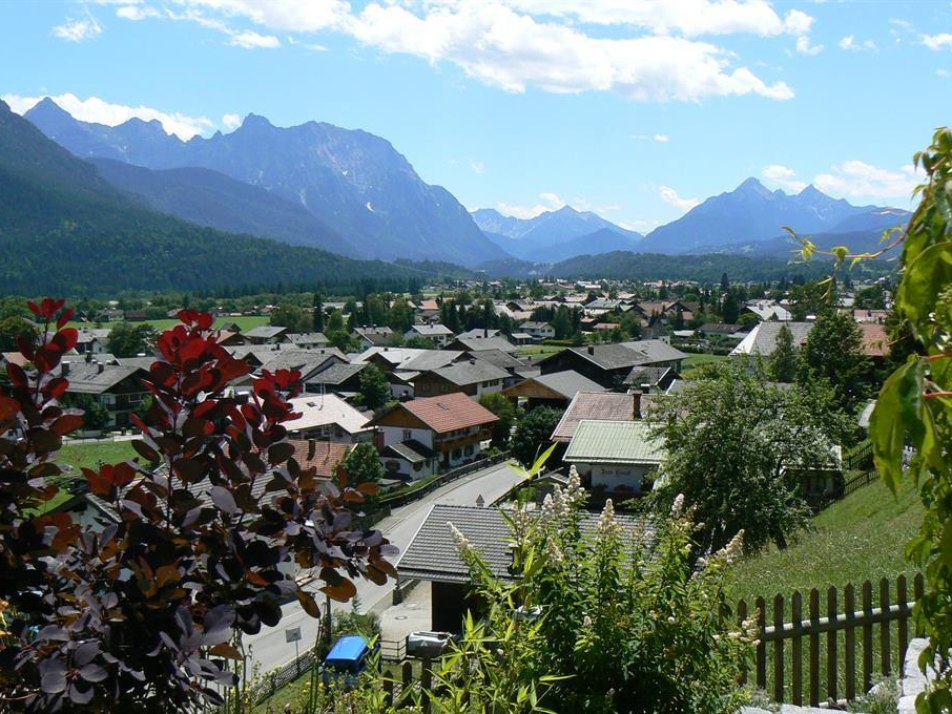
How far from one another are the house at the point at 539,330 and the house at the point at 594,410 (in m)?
74.0

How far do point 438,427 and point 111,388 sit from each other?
28539mm

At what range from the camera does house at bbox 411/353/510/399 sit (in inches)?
2207

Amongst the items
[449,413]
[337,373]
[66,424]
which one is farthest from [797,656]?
[337,373]

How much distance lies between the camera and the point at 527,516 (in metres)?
2.71

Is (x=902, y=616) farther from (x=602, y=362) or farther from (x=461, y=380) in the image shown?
(x=602, y=362)

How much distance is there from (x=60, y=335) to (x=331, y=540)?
3.35 ft

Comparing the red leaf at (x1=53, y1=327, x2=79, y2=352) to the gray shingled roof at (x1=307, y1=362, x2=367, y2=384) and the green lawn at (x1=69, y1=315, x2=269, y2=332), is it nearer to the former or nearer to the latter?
the gray shingled roof at (x1=307, y1=362, x2=367, y2=384)

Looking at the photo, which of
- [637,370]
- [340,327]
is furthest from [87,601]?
[340,327]

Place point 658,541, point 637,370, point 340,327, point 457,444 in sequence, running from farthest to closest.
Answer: point 340,327 → point 637,370 → point 457,444 → point 658,541

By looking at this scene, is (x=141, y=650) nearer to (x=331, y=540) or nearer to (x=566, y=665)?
(x=331, y=540)

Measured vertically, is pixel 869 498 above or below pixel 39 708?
below

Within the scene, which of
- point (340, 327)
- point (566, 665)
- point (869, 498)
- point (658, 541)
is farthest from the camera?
point (340, 327)

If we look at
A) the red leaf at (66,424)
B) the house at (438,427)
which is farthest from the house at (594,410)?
the red leaf at (66,424)

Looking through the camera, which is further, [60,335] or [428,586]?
[428,586]
